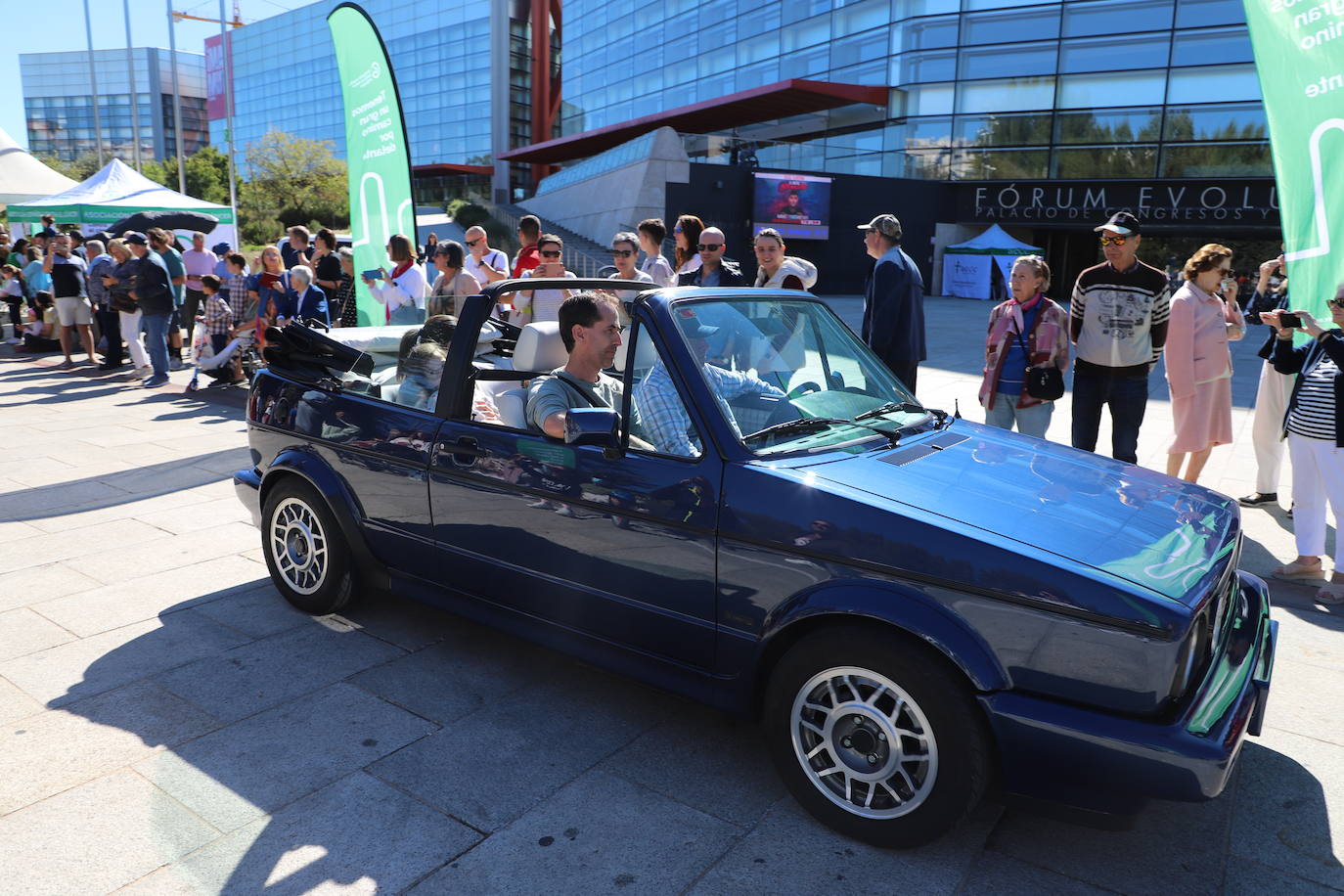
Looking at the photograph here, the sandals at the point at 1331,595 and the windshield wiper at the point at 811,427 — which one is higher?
the windshield wiper at the point at 811,427

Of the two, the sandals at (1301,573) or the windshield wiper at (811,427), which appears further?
the sandals at (1301,573)

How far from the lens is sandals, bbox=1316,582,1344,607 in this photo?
4.79m

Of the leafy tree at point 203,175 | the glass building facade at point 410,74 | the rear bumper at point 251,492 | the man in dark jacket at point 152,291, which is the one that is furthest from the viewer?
the glass building facade at point 410,74

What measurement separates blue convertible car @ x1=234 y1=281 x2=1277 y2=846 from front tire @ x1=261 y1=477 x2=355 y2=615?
126 mm

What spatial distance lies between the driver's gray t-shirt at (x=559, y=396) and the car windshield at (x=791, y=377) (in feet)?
1.96

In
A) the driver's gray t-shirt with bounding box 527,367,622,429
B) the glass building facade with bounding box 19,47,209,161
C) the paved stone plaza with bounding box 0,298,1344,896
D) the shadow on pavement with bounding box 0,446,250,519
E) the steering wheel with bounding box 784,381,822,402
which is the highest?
the glass building facade with bounding box 19,47,209,161

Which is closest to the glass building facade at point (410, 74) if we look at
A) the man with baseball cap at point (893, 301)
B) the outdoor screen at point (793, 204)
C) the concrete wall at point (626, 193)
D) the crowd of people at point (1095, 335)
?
the concrete wall at point (626, 193)

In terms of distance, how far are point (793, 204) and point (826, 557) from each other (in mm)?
29946

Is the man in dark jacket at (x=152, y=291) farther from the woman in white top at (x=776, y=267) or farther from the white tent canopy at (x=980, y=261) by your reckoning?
the white tent canopy at (x=980, y=261)

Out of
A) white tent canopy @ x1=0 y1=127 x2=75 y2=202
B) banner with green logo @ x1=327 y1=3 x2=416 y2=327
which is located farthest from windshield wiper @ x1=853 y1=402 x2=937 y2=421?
white tent canopy @ x1=0 y1=127 x2=75 y2=202

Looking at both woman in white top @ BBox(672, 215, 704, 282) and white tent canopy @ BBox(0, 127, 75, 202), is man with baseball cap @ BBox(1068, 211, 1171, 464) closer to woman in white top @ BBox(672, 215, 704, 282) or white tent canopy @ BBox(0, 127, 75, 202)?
woman in white top @ BBox(672, 215, 704, 282)

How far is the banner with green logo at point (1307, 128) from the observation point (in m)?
4.90

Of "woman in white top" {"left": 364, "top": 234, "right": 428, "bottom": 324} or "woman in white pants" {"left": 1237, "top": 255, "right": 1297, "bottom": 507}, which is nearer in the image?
"woman in white pants" {"left": 1237, "top": 255, "right": 1297, "bottom": 507}

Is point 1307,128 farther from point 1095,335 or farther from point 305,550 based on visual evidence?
point 305,550
